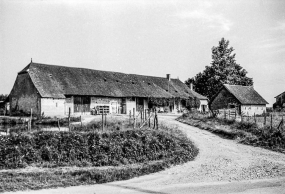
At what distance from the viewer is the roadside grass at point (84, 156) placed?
10.7 meters

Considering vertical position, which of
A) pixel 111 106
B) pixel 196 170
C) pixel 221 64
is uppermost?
pixel 221 64

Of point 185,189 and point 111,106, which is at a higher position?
point 111,106

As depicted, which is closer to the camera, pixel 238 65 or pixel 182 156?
pixel 182 156

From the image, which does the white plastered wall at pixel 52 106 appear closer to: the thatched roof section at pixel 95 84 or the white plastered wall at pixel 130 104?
the thatched roof section at pixel 95 84

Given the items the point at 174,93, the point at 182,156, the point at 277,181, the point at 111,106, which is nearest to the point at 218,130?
the point at 182,156

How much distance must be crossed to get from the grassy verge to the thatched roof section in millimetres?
12718

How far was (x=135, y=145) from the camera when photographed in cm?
1513

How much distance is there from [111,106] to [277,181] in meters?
26.9

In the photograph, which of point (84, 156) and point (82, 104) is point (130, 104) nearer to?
point (82, 104)

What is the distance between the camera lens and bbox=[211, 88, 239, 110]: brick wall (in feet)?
134

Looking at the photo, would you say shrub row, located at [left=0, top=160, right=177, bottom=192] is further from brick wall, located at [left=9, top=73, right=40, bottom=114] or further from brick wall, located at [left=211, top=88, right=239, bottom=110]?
brick wall, located at [left=211, top=88, right=239, bottom=110]

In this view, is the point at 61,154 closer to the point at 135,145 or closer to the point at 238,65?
the point at 135,145

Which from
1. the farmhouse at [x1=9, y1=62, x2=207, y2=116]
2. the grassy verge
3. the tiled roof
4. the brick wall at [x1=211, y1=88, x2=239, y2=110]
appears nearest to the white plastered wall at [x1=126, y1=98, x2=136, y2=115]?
the farmhouse at [x1=9, y1=62, x2=207, y2=116]

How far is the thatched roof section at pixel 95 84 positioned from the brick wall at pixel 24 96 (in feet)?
2.51
